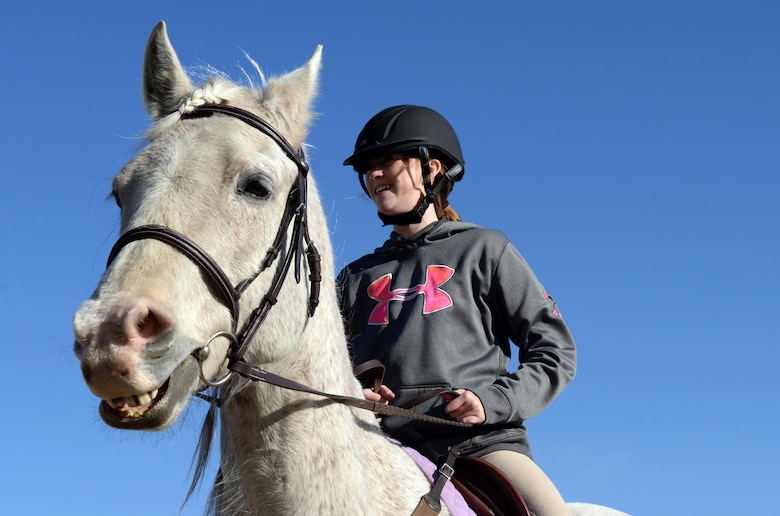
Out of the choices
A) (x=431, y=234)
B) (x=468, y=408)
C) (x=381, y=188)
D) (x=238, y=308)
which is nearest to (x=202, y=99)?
(x=238, y=308)

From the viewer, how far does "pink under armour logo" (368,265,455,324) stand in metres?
4.80

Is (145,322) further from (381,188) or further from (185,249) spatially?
(381,188)

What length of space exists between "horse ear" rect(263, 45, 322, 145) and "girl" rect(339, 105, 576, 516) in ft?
3.79

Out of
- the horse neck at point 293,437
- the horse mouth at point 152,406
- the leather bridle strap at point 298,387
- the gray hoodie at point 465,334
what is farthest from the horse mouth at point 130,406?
the gray hoodie at point 465,334

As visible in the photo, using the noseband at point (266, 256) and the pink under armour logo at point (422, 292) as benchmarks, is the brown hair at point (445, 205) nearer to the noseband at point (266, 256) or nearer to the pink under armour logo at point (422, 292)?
the pink under armour logo at point (422, 292)

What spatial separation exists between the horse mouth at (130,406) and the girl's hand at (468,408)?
1701 mm

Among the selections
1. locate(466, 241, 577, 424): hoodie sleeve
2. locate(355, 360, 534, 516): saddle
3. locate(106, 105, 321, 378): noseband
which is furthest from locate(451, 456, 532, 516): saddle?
locate(106, 105, 321, 378): noseband

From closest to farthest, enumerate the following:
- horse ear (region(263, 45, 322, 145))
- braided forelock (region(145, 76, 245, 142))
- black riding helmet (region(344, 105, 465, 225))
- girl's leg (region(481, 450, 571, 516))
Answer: braided forelock (region(145, 76, 245, 142))
horse ear (region(263, 45, 322, 145))
girl's leg (region(481, 450, 571, 516))
black riding helmet (region(344, 105, 465, 225))

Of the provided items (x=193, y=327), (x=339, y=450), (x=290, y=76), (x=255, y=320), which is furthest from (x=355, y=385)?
(x=290, y=76)

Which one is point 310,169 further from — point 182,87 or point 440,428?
point 440,428

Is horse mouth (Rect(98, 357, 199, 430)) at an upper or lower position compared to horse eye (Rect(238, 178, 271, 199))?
lower

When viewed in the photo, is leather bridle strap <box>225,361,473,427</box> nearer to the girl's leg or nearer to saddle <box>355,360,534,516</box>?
saddle <box>355,360,534,516</box>

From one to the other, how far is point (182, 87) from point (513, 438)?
8.26ft

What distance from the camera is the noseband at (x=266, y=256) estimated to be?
124 inches
